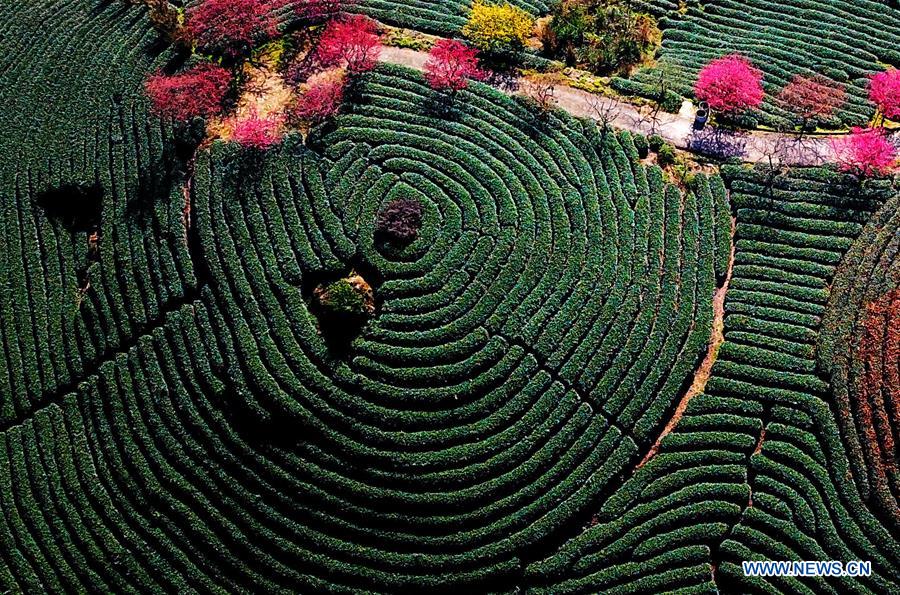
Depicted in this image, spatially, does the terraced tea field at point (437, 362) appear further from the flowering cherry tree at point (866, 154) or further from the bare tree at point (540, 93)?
the flowering cherry tree at point (866, 154)

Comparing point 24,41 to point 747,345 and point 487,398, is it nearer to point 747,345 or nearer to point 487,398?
point 487,398

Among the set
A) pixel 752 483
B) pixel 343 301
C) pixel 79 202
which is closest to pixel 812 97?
pixel 752 483

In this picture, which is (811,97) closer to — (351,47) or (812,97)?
(812,97)

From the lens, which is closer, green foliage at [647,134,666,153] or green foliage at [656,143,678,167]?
green foliage at [656,143,678,167]

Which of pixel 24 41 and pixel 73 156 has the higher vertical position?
pixel 24 41

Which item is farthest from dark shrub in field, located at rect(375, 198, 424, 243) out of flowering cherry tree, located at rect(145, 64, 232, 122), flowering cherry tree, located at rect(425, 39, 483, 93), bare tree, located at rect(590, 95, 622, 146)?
flowering cherry tree, located at rect(145, 64, 232, 122)

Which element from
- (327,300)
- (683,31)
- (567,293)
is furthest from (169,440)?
(683,31)

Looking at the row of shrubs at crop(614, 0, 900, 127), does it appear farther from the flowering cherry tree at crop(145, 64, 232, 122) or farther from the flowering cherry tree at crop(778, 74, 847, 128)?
the flowering cherry tree at crop(145, 64, 232, 122)
